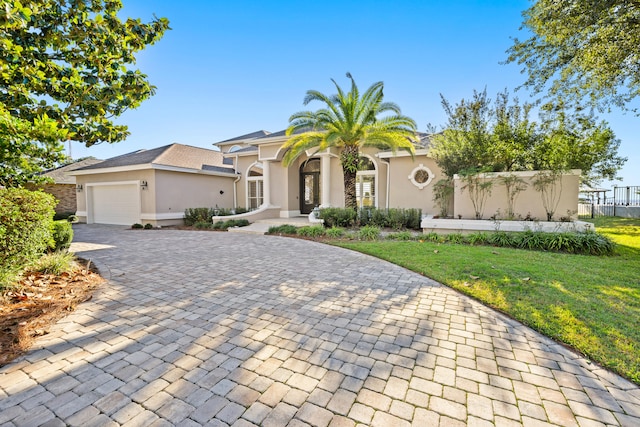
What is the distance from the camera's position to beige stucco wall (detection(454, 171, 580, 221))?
9.73 meters

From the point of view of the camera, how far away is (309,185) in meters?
17.9

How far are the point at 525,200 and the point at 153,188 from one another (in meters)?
17.3

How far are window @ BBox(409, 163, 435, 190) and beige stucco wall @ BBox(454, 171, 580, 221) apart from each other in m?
2.20

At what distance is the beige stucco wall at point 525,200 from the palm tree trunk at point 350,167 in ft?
14.3

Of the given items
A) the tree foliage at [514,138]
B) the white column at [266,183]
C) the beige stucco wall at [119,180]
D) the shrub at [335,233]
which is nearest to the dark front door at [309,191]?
the white column at [266,183]


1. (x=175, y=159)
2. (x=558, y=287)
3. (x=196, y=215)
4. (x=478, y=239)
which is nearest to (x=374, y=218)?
(x=478, y=239)

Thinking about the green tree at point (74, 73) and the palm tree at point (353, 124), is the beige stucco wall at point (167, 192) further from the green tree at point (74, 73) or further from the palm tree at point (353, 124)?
the green tree at point (74, 73)

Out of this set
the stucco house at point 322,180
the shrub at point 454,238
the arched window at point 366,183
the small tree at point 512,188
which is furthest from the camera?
the arched window at point 366,183

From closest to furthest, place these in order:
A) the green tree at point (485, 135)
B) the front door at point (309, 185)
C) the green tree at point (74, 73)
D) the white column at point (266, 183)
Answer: the green tree at point (74, 73) < the green tree at point (485, 135) < the white column at point (266, 183) < the front door at point (309, 185)

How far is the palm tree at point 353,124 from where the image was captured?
1241 centimetres

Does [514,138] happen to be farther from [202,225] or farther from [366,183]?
[202,225]

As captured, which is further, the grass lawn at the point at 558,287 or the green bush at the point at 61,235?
the green bush at the point at 61,235

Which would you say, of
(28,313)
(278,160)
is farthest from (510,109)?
(28,313)

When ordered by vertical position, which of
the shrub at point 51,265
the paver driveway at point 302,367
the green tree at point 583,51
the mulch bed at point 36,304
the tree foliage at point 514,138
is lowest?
the paver driveway at point 302,367
